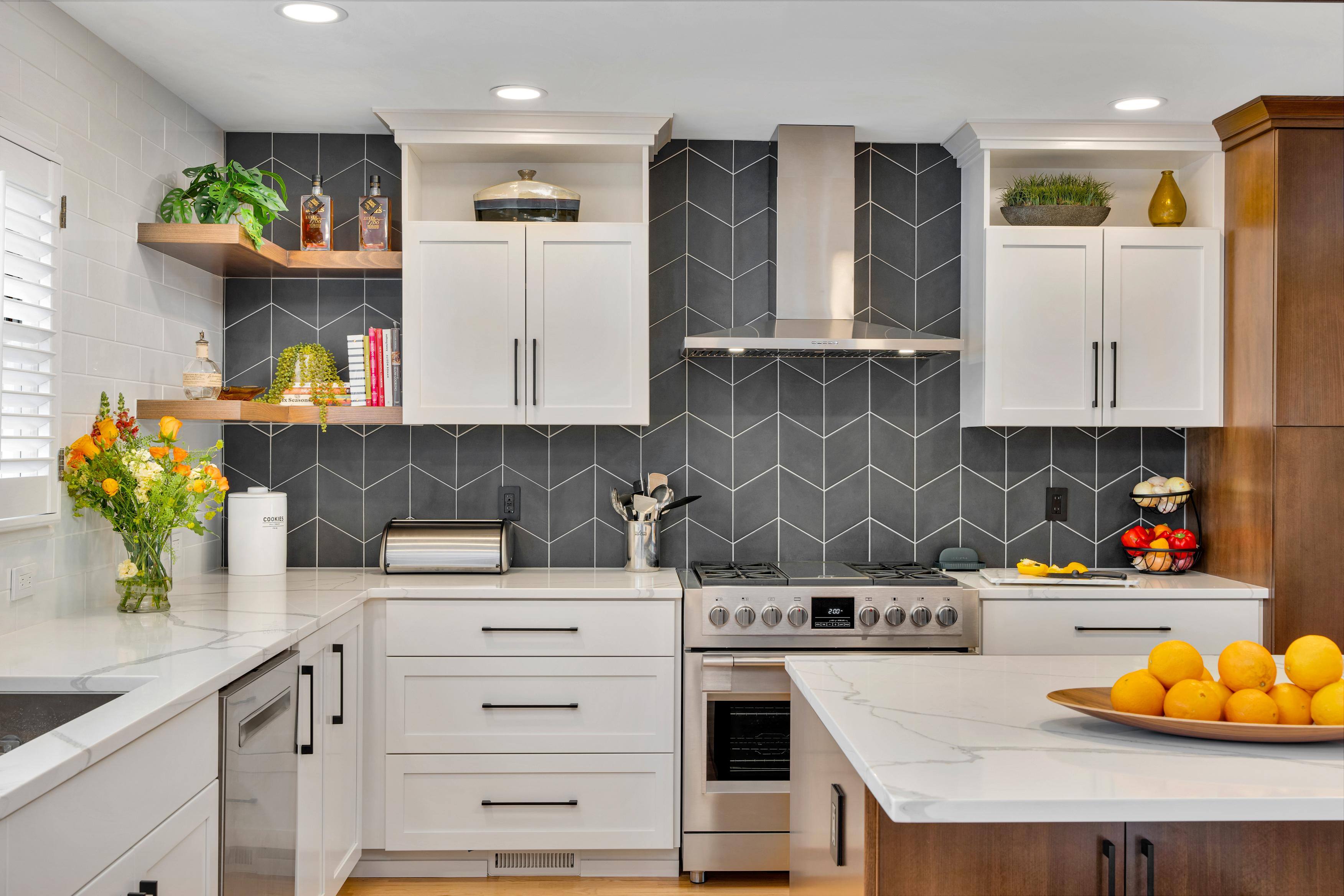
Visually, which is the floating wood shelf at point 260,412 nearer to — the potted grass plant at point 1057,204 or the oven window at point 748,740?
the oven window at point 748,740

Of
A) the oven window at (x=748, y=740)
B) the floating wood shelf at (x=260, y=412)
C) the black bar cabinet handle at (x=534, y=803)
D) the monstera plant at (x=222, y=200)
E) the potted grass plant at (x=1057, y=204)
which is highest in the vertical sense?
the potted grass plant at (x=1057, y=204)

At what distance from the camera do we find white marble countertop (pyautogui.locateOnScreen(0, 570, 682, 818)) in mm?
1352

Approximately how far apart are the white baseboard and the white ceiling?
94.4 inches

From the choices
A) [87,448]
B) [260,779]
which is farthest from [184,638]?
[87,448]

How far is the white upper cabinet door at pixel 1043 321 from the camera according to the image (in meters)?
3.17

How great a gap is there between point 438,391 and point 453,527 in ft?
1.53

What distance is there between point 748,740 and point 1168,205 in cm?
232

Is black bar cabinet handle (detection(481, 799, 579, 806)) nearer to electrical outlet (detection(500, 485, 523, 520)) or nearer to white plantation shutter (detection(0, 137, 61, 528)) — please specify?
electrical outlet (detection(500, 485, 523, 520))

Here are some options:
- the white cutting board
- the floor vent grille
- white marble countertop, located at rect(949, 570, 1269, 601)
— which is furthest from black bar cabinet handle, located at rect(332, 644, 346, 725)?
the white cutting board

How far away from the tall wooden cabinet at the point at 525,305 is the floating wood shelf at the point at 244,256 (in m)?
0.18

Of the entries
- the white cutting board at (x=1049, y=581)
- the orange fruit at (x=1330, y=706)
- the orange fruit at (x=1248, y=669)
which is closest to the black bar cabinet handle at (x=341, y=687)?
the white cutting board at (x=1049, y=581)

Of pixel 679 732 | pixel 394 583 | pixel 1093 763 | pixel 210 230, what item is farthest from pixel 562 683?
pixel 1093 763

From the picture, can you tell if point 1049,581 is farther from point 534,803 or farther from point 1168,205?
point 534,803

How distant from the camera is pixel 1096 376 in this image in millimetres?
3188
